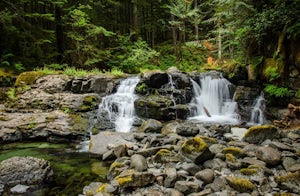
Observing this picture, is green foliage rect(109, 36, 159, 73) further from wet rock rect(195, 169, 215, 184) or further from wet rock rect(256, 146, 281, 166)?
wet rock rect(195, 169, 215, 184)

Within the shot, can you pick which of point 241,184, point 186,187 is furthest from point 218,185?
point 186,187

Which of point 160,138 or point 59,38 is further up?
point 59,38

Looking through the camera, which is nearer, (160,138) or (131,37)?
(160,138)

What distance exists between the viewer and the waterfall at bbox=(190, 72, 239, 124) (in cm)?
1077

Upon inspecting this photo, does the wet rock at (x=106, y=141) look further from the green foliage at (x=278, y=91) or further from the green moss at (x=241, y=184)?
the green foliage at (x=278, y=91)

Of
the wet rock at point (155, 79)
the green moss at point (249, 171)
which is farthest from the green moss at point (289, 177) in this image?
the wet rock at point (155, 79)

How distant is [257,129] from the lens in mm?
6703

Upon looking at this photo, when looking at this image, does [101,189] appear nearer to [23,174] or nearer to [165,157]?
[165,157]

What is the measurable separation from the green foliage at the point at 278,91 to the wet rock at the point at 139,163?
7214 mm

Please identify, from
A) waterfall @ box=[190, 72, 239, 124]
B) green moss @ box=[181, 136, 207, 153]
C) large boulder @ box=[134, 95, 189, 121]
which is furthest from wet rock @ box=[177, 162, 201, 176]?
waterfall @ box=[190, 72, 239, 124]

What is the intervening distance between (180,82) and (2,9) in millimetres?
11141

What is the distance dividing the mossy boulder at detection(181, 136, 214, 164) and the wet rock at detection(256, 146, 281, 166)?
1002 mm

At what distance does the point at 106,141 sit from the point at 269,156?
4.39 metres

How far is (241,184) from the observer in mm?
4219
